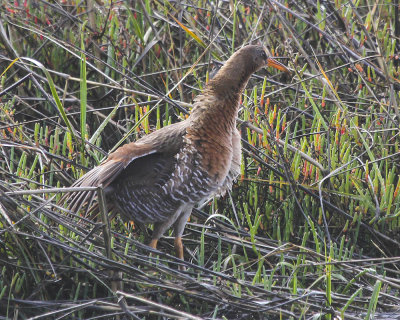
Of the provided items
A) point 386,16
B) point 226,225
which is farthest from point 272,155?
point 386,16

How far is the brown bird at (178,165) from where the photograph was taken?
11.8 feet

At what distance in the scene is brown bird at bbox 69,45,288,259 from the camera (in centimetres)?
359

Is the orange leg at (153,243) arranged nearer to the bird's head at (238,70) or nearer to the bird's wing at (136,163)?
the bird's wing at (136,163)

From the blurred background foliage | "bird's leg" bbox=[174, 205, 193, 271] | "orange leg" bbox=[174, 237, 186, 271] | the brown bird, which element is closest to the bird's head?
the brown bird

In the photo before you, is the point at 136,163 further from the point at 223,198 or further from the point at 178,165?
the point at 223,198

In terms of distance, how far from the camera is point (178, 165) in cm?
360

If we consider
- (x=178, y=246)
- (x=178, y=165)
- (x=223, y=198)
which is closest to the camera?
(x=178, y=165)

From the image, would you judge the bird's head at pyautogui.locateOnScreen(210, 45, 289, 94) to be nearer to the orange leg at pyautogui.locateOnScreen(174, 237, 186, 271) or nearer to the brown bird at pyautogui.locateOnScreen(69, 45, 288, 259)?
the brown bird at pyautogui.locateOnScreen(69, 45, 288, 259)

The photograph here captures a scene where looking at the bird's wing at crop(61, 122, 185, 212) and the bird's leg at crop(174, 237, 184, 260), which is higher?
the bird's wing at crop(61, 122, 185, 212)

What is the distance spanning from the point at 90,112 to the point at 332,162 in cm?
173

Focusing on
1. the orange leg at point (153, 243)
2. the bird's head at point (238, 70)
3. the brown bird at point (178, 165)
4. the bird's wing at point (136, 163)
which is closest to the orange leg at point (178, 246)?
the brown bird at point (178, 165)

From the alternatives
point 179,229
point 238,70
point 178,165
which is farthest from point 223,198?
point 238,70

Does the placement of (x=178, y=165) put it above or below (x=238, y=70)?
below

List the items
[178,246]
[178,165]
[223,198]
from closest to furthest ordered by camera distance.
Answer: [178,165]
[178,246]
[223,198]
